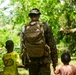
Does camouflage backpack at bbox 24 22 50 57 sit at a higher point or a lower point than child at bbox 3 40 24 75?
higher

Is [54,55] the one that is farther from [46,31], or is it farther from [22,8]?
Result: [22,8]

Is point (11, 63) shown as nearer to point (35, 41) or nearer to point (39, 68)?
point (39, 68)

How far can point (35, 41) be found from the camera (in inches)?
223

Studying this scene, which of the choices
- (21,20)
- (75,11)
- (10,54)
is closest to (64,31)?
(75,11)

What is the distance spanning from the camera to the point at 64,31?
17453 mm

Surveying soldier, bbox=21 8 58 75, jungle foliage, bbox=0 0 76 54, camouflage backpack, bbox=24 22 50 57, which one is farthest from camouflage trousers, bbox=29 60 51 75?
jungle foliage, bbox=0 0 76 54

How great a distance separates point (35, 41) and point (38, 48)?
0.15m

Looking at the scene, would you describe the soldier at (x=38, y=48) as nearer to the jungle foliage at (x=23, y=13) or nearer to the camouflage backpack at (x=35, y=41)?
the camouflage backpack at (x=35, y=41)

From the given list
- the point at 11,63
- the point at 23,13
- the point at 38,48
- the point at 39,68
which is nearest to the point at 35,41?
the point at 38,48

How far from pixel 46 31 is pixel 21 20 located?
9.62 metres

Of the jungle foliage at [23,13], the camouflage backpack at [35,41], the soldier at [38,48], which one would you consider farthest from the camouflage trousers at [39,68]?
the jungle foliage at [23,13]

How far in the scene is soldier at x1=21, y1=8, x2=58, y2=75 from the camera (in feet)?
18.5

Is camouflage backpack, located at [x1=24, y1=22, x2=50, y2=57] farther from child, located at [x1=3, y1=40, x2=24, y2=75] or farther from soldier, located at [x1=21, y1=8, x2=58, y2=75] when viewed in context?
child, located at [x1=3, y1=40, x2=24, y2=75]

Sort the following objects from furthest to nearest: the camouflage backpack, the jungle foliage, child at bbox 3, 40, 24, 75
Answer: the jungle foliage < child at bbox 3, 40, 24, 75 < the camouflage backpack
